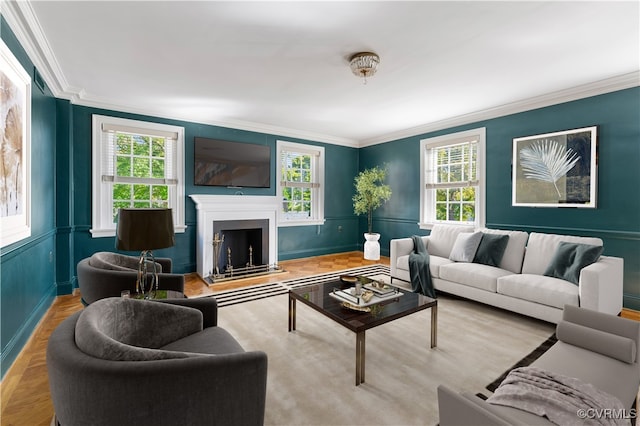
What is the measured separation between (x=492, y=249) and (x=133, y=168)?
5.11m

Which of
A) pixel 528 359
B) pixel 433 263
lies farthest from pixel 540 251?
pixel 528 359

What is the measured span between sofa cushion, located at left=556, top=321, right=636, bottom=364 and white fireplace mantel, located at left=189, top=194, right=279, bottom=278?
4.14 m

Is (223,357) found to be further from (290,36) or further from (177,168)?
(177,168)

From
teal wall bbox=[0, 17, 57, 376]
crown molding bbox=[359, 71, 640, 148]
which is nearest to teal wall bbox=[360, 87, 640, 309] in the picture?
crown molding bbox=[359, 71, 640, 148]

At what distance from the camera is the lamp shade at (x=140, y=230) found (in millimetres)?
1948

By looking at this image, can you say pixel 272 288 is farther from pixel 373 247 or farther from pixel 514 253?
pixel 514 253

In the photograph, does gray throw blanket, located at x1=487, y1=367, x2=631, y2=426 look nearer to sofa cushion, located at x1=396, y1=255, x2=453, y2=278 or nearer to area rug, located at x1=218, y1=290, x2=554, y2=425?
area rug, located at x1=218, y1=290, x2=554, y2=425

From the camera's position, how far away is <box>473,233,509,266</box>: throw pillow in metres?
3.64

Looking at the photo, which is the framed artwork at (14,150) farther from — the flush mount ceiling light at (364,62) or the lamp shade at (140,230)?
the flush mount ceiling light at (364,62)

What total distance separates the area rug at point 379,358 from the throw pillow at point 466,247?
659 millimetres

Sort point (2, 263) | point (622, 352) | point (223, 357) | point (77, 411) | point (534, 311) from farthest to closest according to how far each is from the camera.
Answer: point (534, 311), point (2, 263), point (622, 352), point (223, 357), point (77, 411)

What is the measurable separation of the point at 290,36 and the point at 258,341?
264cm

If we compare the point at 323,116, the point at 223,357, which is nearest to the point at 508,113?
the point at 323,116

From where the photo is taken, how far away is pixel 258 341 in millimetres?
2596
